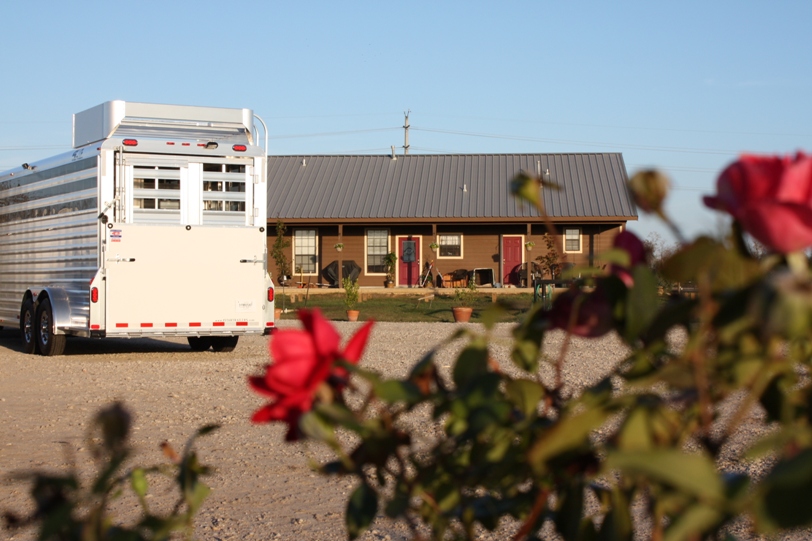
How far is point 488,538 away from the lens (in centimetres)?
449

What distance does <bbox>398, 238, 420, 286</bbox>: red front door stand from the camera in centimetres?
3169

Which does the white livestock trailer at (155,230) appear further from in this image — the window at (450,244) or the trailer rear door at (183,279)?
the window at (450,244)

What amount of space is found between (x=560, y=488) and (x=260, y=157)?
12535 mm

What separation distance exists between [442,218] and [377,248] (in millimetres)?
2860

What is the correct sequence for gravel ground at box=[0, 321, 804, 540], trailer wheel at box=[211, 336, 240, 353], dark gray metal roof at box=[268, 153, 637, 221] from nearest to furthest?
gravel ground at box=[0, 321, 804, 540]
trailer wheel at box=[211, 336, 240, 353]
dark gray metal roof at box=[268, 153, 637, 221]

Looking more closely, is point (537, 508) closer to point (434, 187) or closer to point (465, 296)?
point (465, 296)

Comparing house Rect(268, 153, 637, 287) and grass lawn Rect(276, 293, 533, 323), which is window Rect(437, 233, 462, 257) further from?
grass lawn Rect(276, 293, 533, 323)

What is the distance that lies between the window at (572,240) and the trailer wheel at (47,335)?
20.7 metres

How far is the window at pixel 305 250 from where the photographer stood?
32219mm

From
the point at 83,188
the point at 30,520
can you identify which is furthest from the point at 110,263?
the point at 30,520

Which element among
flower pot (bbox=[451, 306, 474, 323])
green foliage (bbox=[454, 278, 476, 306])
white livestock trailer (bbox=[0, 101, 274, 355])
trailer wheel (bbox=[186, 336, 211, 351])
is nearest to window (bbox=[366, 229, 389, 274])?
green foliage (bbox=[454, 278, 476, 306])

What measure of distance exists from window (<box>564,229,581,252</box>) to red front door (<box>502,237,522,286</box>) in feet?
5.21

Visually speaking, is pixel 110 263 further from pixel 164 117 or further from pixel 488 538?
pixel 488 538

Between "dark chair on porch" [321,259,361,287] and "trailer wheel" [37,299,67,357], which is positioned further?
"dark chair on porch" [321,259,361,287]
